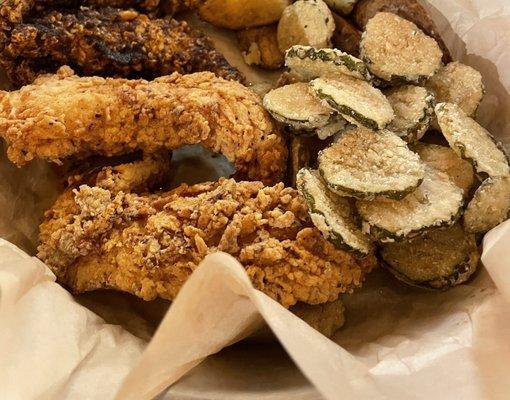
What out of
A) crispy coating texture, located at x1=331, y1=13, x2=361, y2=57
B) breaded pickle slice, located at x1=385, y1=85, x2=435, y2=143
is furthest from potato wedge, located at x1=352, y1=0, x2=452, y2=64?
breaded pickle slice, located at x1=385, y1=85, x2=435, y2=143

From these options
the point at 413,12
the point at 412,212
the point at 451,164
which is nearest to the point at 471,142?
the point at 451,164

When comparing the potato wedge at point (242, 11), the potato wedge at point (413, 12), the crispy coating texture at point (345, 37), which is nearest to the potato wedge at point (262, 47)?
the potato wedge at point (242, 11)

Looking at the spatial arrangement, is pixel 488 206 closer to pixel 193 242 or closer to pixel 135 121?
pixel 193 242

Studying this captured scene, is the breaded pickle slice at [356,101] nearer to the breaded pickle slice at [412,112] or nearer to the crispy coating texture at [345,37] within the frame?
the breaded pickle slice at [412,112]

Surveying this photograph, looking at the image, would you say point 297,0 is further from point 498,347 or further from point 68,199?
point 498,347

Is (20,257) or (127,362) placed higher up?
(20,257)

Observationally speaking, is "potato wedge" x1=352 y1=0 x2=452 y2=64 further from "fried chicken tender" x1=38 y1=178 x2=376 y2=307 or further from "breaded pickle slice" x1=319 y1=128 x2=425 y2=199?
"fried chicken tender" x1=38 y1=178 x2=376 y2=307

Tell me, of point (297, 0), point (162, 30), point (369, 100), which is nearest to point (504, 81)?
point (369, 100)

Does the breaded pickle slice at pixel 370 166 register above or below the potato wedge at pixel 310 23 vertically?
below
